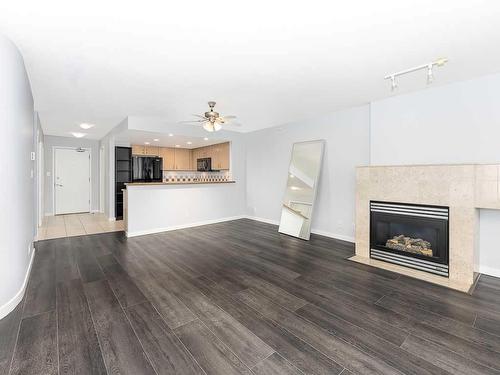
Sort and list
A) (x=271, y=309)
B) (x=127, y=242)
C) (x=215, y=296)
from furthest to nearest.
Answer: (x=127, y=242) → (x=215, y=296) → (x=271, y=309)

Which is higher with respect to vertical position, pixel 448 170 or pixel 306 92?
pixel 306 92

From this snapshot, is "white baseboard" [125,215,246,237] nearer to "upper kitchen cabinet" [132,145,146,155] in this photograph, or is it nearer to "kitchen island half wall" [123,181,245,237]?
"kitchen island half wall" [123,181,245,237]

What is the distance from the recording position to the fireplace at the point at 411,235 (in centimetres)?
313

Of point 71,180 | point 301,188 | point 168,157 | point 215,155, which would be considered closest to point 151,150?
point 168,157

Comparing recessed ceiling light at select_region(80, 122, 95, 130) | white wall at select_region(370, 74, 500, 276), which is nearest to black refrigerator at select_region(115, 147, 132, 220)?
recessed ceiling light at select_region(80, 122, 95, 130)

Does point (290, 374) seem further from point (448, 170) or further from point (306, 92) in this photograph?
point (306, 92)

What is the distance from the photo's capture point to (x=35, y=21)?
202cm

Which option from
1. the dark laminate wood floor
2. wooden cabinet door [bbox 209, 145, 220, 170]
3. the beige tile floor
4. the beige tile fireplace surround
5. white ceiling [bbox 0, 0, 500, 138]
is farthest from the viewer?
wooden cabinet door [bbox 209, 145, 220, 170]

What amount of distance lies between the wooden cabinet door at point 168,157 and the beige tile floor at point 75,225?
2.34 meters

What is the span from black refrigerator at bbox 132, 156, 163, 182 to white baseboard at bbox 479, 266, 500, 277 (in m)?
7.43

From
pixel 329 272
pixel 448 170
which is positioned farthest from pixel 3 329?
pixel 448 170

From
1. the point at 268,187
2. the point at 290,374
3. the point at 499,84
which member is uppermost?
the point at 499,84

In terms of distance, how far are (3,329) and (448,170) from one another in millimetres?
4719

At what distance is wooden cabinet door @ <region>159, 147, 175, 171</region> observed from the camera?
26.7ft
